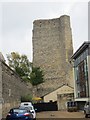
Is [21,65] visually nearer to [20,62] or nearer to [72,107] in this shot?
[20,62]

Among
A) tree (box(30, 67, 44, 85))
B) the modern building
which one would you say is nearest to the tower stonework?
tree (box(30, 67, 44, 85))

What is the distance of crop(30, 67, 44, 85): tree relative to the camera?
8631cm

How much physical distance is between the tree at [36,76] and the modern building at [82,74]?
2105 cm

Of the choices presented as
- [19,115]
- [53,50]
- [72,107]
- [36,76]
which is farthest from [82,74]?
[53,50]

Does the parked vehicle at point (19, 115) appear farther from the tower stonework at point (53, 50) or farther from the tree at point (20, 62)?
the tower stonework at point (53, 50)

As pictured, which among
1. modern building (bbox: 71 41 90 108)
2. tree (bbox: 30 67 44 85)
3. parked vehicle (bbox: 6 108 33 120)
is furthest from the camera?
tree (bbox: 30 67 44 85)

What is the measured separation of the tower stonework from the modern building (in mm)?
26349

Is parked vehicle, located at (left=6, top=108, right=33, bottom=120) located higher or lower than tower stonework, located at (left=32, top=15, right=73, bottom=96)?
lower

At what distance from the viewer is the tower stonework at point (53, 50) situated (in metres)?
93.2

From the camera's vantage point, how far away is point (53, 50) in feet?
315

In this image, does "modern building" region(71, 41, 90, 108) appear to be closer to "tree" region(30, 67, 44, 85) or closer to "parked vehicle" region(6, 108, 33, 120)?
"tree" region(30, 67, 44, 85)

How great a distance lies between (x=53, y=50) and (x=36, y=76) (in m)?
11.3

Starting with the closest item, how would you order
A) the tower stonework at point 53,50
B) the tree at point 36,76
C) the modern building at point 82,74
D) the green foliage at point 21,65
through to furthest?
the modern building at point 82,74 < the green foliage at point 21,65 < the tree at point 36,76 < the tower stonework at point 53,50

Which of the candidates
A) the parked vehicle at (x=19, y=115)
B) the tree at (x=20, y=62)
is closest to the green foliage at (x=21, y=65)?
the tree at (x=20, y=62)
